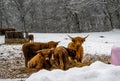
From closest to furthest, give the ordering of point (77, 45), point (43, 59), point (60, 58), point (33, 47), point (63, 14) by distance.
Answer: point (60, 58) < point (43, 59) < point (77, 45) < point (33, 47) < point (63, 14)

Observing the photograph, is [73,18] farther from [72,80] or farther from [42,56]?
[72,80]

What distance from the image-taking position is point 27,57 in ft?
39.7

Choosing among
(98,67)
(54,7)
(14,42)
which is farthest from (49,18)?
(98,67)

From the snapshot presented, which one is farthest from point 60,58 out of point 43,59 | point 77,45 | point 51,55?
point 77,45

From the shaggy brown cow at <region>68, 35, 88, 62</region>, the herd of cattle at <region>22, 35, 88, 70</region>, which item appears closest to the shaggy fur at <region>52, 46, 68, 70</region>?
the herd of cattle at <region>22, 35, 88, 70</region>

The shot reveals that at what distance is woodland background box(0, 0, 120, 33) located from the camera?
43812 mm

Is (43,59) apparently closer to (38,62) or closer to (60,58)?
(38,62)

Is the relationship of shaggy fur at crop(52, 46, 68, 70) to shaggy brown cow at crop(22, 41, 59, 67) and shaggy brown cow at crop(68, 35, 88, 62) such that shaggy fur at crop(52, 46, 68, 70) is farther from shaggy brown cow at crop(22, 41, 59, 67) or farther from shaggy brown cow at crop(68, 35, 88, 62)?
shaggy brown cow at crop(22, 41, 59, 67)

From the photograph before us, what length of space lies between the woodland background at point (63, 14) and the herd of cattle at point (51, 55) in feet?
92.1

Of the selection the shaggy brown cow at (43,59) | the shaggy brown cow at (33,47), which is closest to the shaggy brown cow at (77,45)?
the shaggy brown cow at (33,47)

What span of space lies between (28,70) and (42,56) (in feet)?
2.28

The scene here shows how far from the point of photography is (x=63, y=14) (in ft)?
165

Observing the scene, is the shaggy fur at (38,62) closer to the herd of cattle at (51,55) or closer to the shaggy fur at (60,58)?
the herd of cattle at (51,55)

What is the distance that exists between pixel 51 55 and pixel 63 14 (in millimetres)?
40279
